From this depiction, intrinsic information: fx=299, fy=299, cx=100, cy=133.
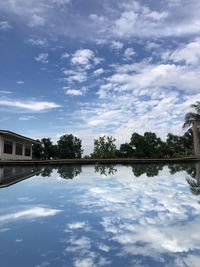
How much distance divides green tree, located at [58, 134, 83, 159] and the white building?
363 cm

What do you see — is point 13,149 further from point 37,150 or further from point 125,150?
point 125,150

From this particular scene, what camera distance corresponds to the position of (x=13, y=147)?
28.3 metres

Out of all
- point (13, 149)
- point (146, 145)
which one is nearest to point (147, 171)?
point (13, 149)

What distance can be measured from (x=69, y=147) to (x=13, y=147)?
9.06m

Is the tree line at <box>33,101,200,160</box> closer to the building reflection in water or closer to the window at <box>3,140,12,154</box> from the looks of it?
the window at <box>3,140,12,154</box>

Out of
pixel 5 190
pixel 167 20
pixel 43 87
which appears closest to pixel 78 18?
pixel 167 20

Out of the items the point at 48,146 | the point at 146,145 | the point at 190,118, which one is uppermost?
the point at 190,118

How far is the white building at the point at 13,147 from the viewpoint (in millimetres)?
24812

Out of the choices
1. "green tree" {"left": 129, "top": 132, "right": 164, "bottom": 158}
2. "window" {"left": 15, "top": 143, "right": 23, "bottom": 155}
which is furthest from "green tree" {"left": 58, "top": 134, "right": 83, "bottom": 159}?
"green tree" {"left": 129, "top": 132, "right": 164, "bottom": 158}

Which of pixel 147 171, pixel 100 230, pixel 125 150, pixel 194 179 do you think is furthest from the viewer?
pixel 125 150

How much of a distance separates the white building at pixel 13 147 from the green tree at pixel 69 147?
3629mm

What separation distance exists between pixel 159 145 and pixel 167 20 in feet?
64.0

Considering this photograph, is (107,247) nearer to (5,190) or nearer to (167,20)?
(5,190)

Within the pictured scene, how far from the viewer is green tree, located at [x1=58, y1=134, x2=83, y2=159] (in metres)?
35.3
